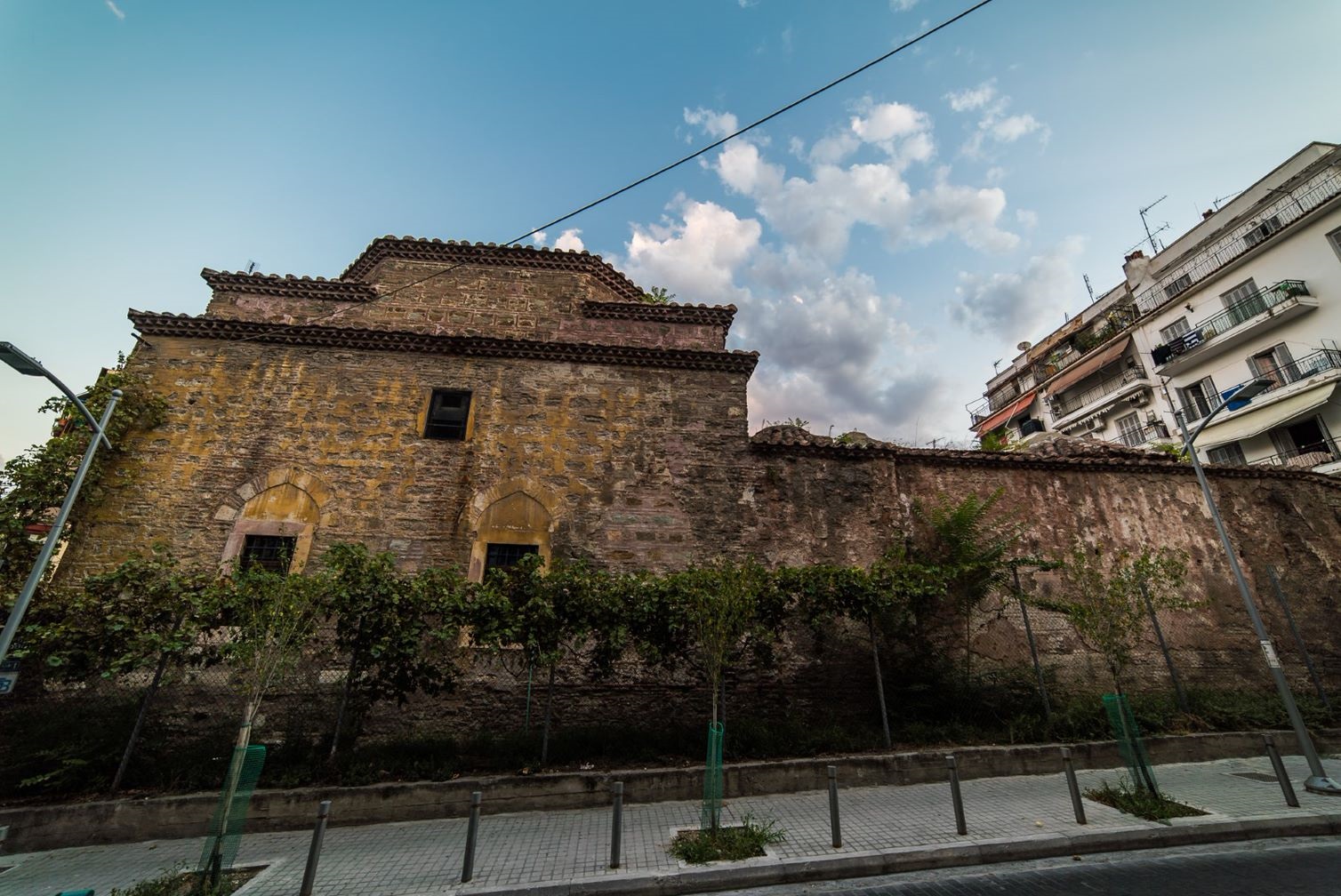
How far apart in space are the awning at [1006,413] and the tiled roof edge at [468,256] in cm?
3180

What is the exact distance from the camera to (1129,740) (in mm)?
6695

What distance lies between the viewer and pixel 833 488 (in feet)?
36.5

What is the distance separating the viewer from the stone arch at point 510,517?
33.0ft

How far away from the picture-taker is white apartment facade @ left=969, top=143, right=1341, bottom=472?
19.8 m

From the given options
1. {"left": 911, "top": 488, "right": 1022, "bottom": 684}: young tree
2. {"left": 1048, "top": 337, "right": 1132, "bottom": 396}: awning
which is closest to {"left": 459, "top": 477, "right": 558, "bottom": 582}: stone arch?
{"left": 911, "top": 488, "right": 1022, "bottom": 684}: young tree

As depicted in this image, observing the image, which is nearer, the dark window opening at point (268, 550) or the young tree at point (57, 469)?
the young tree at point (57, 469)

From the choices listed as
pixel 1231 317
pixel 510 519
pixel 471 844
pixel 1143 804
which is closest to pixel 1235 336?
pixel 1231 317

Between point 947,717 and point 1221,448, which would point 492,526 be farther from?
point 1221,448

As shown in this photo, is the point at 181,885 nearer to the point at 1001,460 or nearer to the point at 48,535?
the point at 48,535

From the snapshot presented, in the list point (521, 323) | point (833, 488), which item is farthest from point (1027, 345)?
point (521, 323)

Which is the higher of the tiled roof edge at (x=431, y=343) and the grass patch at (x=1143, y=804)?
the tiled roof edge at (x=431, y=343)

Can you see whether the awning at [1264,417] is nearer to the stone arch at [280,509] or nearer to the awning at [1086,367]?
the awning at [1086,367]

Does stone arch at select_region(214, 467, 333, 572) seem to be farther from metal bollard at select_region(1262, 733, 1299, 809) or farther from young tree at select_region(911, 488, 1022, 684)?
metal bollard at select_region(1262, 733, 1299, 809)

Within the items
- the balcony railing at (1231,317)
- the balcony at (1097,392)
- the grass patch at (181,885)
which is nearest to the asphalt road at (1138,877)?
the grass patch at (181,885)
